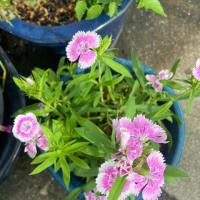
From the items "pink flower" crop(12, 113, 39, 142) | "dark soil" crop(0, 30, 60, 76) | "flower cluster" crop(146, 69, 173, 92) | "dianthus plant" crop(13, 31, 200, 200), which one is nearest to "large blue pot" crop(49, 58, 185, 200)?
"dianthus plant" crop(13, 31, 200, 200)

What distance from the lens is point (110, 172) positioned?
574mm

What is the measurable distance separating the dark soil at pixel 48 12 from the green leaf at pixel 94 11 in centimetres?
17

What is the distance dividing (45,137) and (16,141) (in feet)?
1.06

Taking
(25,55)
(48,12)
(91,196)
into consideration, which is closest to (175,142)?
(91,196)

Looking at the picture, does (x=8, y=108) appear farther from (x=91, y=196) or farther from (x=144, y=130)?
(x=144, y=130)

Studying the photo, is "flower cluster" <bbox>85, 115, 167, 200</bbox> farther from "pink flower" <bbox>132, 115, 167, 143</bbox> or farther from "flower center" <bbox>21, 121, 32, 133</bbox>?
"flower center" <bbox>21, 121, 32, 133</bbox>

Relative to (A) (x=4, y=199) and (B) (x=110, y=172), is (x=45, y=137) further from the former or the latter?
(A) (x=4, y=199)

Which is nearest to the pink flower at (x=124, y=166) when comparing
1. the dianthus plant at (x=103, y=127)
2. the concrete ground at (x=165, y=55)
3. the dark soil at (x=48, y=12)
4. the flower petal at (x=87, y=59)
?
the dianthus plant at (x=103, y=127)

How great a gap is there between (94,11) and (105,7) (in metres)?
0.05

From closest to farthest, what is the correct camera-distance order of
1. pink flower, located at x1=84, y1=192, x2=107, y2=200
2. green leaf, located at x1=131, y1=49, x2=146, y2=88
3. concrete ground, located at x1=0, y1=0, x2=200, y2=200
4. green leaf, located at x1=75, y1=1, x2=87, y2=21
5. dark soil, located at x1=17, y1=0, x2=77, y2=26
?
pink flower, located at x1=84, y1=192, x2=107, y2=200 < green leaf, located at x1=131, y1=49, x2=146, y2=88 < green leaf, located at x1=75, y1=1, x2=87, y2=21 < dark soil, located at x1=17, y1=0, x2=77, y2=26 < concrete ground, located at x1=0, y1=0, x2=200, y2=200

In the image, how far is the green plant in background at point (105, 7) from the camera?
1.04 meters

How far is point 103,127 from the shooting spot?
3.43 feet

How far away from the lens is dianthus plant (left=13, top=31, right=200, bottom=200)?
57 cm

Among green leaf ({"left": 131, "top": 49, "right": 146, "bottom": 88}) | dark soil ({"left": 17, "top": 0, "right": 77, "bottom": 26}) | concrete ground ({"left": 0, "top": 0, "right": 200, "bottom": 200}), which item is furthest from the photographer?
concrete ground ({"left": 0, "top": 0, "right": 200, "bottom": 200})
